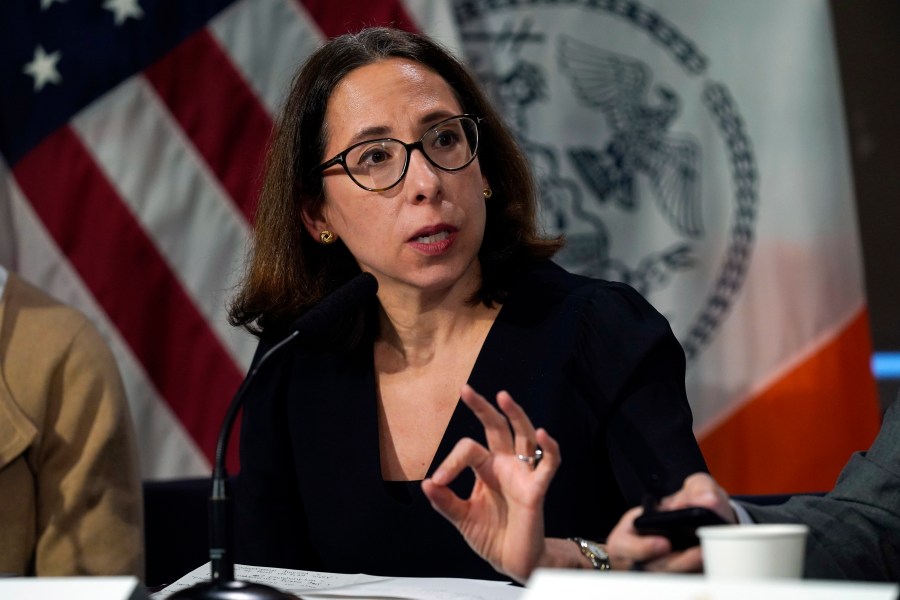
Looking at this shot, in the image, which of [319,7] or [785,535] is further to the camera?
[319,7]

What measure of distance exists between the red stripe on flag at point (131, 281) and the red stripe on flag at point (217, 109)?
0.80ft

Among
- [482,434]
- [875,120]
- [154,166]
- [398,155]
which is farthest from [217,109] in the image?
[875,120]

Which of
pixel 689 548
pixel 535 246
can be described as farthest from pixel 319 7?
pixel 689 548

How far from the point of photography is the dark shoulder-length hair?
6.29 feet

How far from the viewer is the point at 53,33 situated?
9.20ft

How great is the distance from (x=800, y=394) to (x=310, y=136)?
4.75 feet

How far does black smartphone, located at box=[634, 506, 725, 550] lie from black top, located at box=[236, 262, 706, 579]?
1.32 feet

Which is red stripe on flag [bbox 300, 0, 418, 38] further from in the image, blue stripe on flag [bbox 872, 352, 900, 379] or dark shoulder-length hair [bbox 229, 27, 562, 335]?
blue stripe on flag [bbox 872, 352, 900, 379]

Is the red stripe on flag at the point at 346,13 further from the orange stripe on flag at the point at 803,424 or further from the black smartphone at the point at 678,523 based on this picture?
the black smartphone at the point at 678,523

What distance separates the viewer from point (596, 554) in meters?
1.34

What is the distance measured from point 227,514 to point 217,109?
1774 mm

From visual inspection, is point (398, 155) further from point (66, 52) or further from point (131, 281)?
point (66, 52)

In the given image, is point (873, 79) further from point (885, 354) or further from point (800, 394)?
point (800, 394)

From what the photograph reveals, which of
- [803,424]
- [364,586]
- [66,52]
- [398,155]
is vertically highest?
[66,52]
